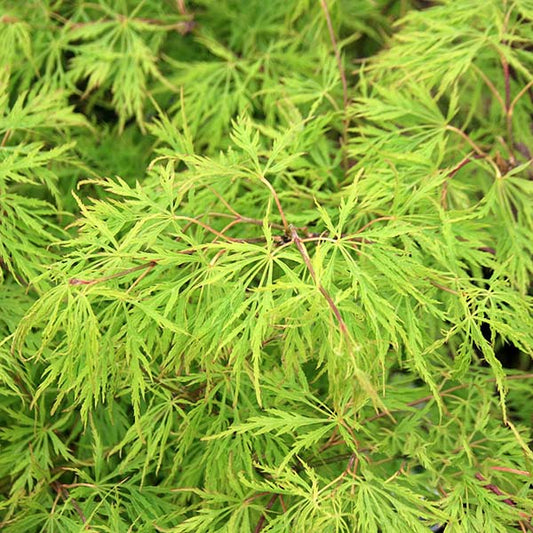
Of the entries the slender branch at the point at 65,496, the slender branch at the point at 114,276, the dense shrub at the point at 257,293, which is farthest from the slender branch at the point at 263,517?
the slender branch at the point at 114,276

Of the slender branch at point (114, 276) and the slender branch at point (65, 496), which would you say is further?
the slender branch at point (65, 496)

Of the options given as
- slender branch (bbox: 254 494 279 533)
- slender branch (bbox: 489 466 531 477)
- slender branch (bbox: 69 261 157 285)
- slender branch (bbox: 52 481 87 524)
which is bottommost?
slender branch (bbox: 52 481 87 524)

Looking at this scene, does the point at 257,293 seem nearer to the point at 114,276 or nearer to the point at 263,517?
the point at 114,276

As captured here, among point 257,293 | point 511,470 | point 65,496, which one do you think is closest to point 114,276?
point 257,293

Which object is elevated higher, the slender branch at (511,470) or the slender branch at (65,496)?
the slender branch at (511,470)

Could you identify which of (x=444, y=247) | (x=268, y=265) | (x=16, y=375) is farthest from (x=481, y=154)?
(x=16, y=375)

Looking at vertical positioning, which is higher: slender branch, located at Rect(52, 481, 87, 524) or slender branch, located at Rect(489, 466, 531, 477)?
slender branch, located at Rect(489, 466, 531, 477)

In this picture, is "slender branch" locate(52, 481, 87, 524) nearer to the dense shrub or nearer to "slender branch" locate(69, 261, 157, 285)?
the dense shrub

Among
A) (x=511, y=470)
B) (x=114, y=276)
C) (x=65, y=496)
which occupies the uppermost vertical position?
(x=114, y=276)

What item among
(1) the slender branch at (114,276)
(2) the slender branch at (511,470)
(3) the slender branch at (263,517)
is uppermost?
(1) the slender branch at (114,276)

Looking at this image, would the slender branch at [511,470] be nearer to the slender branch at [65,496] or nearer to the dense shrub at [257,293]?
the dense shrub at [257,293]

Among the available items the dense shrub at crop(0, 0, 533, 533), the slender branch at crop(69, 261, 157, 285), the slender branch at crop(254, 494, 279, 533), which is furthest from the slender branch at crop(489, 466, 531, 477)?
the slender branch at crop(69, 261, 157, 285)
